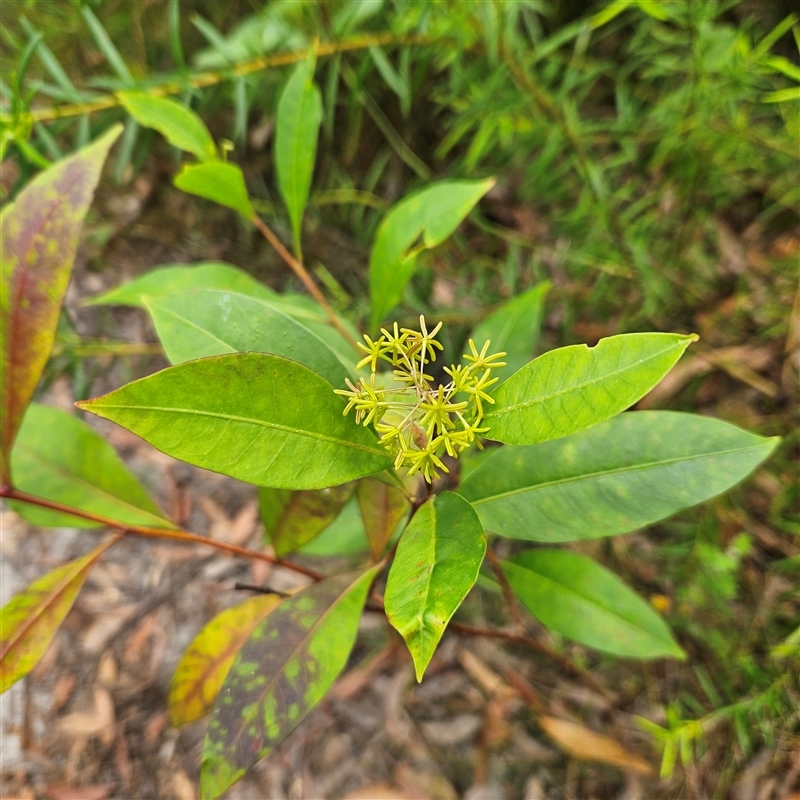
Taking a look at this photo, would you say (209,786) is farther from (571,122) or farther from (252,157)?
(252,157)

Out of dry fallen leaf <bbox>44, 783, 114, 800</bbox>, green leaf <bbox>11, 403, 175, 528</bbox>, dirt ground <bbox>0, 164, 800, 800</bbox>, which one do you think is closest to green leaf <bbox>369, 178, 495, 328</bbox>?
green leaf <bbox>11, 403, 175, 528</bbox>

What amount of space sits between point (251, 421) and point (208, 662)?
1.76 feet

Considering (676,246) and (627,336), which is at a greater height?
(627,336)

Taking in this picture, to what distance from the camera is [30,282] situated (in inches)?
27.9

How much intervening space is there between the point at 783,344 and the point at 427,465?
133 centimetres

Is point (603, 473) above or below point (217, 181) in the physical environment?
below

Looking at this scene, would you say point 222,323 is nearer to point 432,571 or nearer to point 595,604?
point 432,571

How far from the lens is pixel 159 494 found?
155 cm

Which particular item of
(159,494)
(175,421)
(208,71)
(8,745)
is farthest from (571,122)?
(8,745)

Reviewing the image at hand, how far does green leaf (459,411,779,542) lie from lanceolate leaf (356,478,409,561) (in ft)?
0.30

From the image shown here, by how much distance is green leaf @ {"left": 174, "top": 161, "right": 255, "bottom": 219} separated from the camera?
2.44 ft

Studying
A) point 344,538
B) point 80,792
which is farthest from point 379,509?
point 80,792

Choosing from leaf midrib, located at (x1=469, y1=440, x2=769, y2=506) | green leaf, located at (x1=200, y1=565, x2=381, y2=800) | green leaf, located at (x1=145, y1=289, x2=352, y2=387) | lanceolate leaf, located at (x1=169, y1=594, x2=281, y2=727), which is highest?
green leaf, located at (x1=145, y1=289, x2=352, y2=387)

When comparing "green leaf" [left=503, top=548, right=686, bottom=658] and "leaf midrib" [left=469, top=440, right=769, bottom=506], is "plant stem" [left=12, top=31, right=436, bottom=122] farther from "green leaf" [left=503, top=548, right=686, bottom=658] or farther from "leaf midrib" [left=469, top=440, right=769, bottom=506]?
"green leaf" [left=503, top=548, right=686, bottom=658]
